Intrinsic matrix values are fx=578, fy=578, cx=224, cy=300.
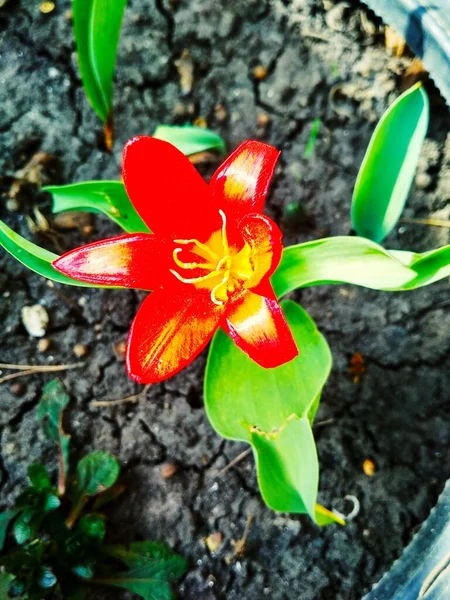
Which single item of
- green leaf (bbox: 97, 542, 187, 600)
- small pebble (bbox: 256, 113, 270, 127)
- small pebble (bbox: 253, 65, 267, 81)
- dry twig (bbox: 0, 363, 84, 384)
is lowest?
green leaf (bbox: 97, 542, 187, 600)

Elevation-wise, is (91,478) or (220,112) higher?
(220,112)

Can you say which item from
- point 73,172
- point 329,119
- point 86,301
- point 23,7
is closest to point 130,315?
point 86,301

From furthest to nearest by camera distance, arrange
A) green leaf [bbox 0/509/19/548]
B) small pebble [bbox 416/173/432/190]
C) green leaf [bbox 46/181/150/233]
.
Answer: small pebble [bbox 416/173/432/190], green leaf [bbox 0/509/19/548], green leaf [bbox 46/181/150/233]

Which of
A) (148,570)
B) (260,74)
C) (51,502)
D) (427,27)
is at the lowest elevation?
(148,570)

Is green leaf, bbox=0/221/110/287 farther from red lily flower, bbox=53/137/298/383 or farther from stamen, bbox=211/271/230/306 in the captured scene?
stamen, bbox=211/271/230/306

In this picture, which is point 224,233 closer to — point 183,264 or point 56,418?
point 183,264

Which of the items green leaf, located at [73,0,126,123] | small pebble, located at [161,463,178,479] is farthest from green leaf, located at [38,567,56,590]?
green leaf, located at [73,0,126,123]

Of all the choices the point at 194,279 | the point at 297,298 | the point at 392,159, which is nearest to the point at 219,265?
the point at 194,279

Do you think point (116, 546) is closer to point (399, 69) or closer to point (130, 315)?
point (130, 315)
